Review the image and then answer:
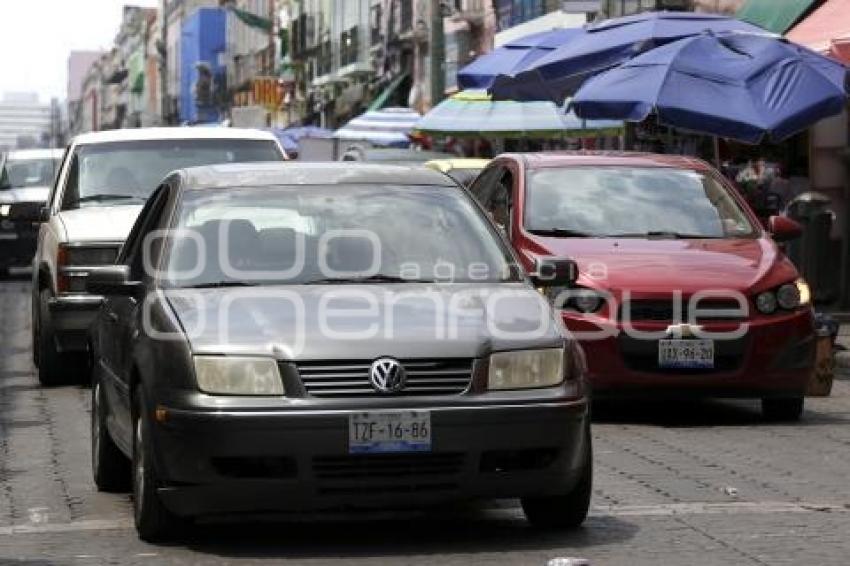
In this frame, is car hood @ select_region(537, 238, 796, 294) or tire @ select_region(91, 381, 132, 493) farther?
car hood @ select_region(537, 238, 796, 294)

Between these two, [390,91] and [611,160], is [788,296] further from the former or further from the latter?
[390,91]

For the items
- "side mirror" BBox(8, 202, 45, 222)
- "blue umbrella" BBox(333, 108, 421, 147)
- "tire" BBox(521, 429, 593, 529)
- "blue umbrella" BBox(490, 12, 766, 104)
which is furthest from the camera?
"blue umbrella" BBox(333, 108, 421, 147)

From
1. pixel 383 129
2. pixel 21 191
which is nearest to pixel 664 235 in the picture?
pixel 21 191

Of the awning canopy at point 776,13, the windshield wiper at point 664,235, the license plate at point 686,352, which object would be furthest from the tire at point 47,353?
the awning canopy at point 776,13

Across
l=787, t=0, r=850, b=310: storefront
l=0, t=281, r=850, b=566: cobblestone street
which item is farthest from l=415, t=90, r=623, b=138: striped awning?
l=0, t=281, r=850, b=566: cobblestone street

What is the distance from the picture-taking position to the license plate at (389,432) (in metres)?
7.49

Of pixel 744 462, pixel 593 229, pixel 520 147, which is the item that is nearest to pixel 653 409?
pixel 593 229

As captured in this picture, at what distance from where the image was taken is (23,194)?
29.1 m

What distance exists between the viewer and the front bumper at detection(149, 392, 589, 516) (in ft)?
24.5

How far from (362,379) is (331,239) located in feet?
3.96

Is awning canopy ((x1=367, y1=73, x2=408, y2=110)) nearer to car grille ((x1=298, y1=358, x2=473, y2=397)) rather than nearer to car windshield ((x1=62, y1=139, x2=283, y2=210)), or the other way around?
car windshield ((x1=62, y1=139, x2=283, y2=210))

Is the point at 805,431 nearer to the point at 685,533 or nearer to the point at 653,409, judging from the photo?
the point at 653,409

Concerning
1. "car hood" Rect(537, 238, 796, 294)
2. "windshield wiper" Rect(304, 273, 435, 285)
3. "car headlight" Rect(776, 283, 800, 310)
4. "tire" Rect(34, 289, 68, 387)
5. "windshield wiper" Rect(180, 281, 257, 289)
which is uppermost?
"windshield wiper" Rect(304, 273, 435, 285)

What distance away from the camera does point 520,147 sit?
34688mm
